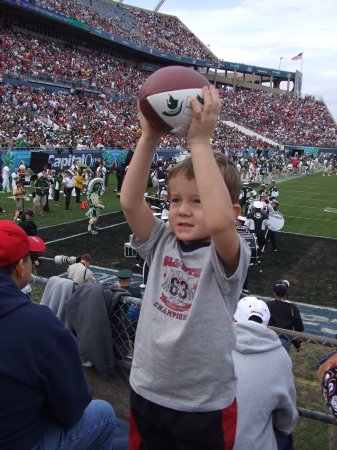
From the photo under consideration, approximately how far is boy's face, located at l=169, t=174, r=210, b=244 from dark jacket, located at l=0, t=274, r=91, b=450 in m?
0.65

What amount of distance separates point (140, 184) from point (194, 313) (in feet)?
1.87

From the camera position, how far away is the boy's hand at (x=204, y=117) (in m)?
1.52

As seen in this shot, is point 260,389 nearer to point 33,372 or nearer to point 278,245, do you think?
point 33,372

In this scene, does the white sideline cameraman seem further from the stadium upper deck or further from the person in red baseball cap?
the stadium upper deck

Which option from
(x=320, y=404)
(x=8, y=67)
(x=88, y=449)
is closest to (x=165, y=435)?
(x=88, y=449)

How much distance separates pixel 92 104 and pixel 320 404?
35946 millimetres

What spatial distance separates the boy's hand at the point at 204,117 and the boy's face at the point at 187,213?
181 millimetres

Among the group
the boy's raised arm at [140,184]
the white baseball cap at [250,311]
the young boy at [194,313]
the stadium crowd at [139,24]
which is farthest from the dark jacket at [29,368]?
the stadium crowd at [139,24]

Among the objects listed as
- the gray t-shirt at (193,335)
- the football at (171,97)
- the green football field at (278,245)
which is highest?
the football at (171,97)

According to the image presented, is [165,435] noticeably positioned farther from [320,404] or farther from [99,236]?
[99,236]

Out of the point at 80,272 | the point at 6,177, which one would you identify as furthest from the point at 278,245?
the point at 6,177

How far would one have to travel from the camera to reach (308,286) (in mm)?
9742

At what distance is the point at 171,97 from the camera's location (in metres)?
1.60

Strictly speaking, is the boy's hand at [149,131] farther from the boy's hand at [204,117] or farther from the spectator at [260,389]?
the spectator at [260,389]
